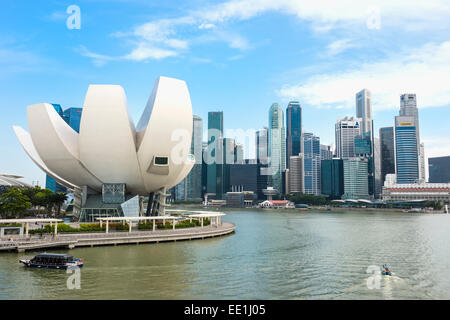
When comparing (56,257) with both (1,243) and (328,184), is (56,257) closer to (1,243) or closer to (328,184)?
(1,243)

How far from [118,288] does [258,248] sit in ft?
58.8

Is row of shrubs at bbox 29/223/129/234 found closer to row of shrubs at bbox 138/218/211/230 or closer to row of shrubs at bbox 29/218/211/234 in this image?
row of shrubs at bbox 29/218/211/234

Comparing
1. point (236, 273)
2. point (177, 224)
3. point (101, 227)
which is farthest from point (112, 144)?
point (236, 273)

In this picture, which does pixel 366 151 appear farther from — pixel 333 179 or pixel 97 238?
pixel 97 238

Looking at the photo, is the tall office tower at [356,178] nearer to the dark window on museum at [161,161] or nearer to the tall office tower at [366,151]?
the tall office tower at [366,151]

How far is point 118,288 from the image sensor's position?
20062 millimetres

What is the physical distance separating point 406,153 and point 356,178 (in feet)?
98.2

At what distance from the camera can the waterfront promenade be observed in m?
30.5

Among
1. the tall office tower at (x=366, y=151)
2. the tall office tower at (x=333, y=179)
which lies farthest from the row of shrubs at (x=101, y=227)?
the tall office tower at (x=366, y=151)

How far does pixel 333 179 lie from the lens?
195 m

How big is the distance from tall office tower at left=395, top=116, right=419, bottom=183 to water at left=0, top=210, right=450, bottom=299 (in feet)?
527

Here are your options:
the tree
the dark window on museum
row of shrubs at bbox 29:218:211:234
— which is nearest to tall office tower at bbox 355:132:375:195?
row of shrubs at bbox 29:218:211:234
